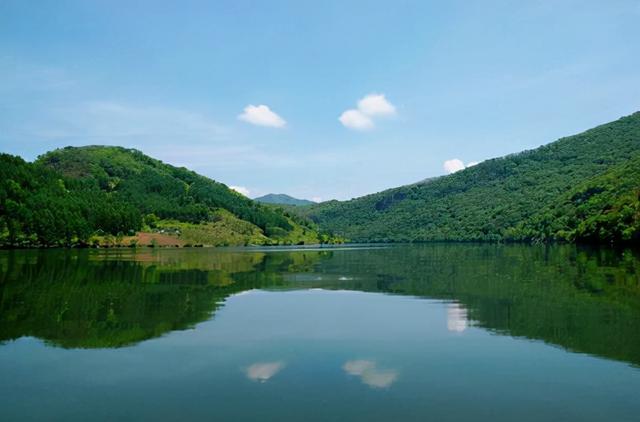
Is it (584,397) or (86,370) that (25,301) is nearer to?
(86,370)

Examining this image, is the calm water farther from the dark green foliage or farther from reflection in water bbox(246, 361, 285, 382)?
the dark green foliage

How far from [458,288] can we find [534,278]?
38.6 feet

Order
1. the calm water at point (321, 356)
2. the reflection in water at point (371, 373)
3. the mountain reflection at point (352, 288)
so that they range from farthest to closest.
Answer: the mountain reflection at point (352, 288) → the reflection in water at point (371, 373) → the calm water at point (321, 356)

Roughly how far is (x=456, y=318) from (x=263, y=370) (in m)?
13.6

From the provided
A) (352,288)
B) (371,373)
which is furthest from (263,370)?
(352,288)

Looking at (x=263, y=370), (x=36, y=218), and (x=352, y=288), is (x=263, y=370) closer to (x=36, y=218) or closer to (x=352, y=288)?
(x=352, y=288)

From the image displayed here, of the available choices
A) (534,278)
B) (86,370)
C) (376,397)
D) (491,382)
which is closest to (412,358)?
(491,382)

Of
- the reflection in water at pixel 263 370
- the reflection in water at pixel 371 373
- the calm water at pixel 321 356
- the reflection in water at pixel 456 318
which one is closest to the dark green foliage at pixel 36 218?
the calm water at pixel 321 356

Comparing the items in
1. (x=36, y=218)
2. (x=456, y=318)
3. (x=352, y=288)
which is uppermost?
(x=36, y=218)

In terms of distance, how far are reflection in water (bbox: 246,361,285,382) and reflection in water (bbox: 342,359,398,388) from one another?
230cm

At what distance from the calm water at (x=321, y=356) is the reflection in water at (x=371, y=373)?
68 mm

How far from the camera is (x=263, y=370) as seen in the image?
17531 millimetres

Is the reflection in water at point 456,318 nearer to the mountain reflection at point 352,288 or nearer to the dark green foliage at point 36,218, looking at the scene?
the mountain reflection at point 352,288

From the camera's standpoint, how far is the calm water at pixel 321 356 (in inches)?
543
